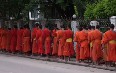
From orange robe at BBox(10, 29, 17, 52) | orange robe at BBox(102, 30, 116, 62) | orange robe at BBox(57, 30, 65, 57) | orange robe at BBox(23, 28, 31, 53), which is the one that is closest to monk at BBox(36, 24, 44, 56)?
orange robe at BBox(23, 28, 31, 53)

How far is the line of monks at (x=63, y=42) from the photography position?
620 inches

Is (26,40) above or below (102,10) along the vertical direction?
below

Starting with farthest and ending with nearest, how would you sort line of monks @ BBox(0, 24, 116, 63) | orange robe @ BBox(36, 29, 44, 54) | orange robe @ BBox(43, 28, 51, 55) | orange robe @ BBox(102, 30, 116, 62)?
orange robe @ BBox(36, 29, 44, 54), orange robe @ BBox(43, 28, 51, 55), line of monks @ BBox(0, 24, 116, 63), orange robe @ BBox(102, 30, 116, 62)

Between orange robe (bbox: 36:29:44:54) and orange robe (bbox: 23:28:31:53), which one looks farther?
orange robe (bbox: 23:28:31:53)

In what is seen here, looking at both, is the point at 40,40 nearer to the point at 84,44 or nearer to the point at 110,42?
the point at 84,44

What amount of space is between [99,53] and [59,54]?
9.46 feet

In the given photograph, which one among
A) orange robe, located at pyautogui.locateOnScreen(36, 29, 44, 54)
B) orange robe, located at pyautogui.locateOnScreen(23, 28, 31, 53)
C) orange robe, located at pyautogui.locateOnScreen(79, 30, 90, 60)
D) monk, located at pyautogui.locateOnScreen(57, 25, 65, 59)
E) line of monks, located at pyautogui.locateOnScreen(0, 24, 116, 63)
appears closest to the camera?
line of monks, located at pyautogui.locateOnScreen(0, 24, 116, 63)

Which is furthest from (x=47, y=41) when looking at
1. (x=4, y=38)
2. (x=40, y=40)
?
(x=4, y=38)

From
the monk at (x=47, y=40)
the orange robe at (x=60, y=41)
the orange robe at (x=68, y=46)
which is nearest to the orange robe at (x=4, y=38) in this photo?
the monk at (x=47, y=40)

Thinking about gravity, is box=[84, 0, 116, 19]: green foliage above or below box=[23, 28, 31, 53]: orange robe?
above

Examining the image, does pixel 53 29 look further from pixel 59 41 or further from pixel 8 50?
pixel 8 50

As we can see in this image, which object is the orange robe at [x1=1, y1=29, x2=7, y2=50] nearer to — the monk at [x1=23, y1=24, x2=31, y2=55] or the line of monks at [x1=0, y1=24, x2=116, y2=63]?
the line of monks at [x1=0, y1=24, x2=116, y2=63]

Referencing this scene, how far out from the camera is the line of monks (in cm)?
1576

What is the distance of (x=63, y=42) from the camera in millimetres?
18219
